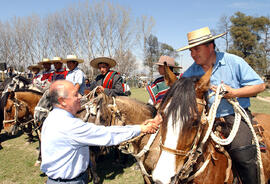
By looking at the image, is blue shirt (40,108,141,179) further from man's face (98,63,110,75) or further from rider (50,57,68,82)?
rider (50,57,68,82)

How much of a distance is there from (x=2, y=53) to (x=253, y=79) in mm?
40241

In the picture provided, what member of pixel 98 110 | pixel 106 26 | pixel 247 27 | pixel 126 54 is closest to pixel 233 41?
pixel 247 27

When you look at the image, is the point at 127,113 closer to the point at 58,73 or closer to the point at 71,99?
the point at 71,99

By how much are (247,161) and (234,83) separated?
880 millimetres

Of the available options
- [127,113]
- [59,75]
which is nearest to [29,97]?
[59,75]

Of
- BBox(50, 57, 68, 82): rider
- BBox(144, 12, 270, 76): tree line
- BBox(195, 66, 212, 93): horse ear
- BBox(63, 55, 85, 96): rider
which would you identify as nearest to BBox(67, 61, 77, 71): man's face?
BBox(63, 55, 85, 96): rider

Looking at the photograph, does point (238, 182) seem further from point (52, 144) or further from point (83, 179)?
point (52, 144)

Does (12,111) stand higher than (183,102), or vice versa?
(183,102)

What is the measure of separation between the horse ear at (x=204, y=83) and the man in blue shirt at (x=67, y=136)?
0.83 m

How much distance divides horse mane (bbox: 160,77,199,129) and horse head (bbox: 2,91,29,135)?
16.5 ft

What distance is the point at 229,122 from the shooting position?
210 cm

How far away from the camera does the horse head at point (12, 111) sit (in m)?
5.18

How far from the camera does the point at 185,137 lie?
1.58 metres

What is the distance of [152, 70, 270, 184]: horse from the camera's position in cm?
153
